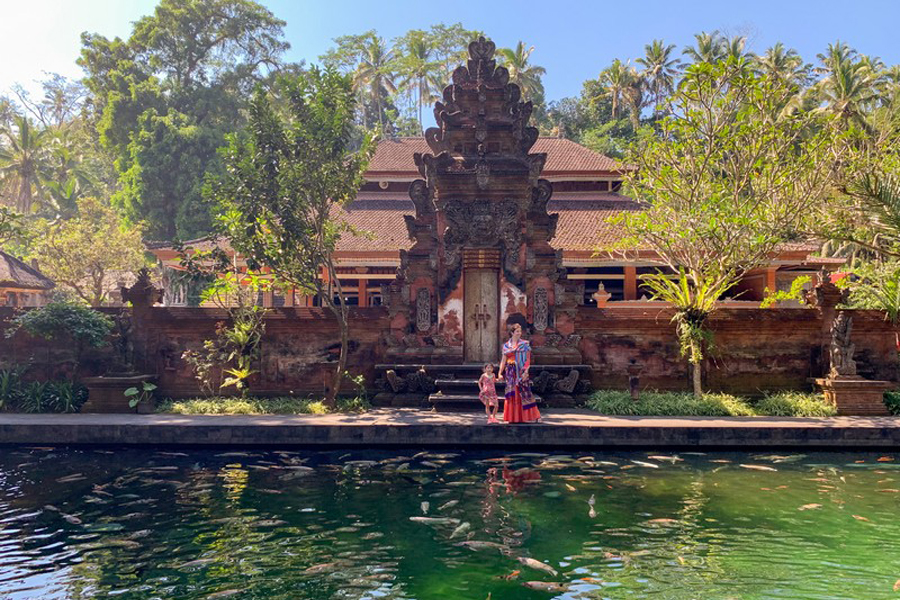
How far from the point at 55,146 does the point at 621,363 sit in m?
48.2

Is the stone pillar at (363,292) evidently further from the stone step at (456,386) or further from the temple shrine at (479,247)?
the stone step at (456,386)

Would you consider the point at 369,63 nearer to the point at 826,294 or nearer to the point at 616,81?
the point at 616,81

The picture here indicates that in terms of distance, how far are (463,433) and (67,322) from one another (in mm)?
9056

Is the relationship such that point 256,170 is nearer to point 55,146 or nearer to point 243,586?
point 243,586

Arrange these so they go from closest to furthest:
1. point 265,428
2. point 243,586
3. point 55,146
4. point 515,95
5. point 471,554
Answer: point 243,586 → point 471,554 → point 265,428 → point 515,95 → point 55,146

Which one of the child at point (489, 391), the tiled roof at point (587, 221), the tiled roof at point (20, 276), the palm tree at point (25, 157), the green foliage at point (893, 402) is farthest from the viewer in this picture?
the palm tree at point (25, 157)

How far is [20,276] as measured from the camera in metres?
31.1

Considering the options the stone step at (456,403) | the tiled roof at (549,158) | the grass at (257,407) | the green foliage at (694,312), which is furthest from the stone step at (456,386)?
the tiled roof at (549,158)

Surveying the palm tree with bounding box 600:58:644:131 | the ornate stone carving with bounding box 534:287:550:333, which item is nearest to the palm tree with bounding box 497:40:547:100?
the palm tree with bounding box 600:58:644:131

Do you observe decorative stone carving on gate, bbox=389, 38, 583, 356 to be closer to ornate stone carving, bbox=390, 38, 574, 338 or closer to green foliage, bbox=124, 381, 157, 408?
ornate stone carving, bbox=390, 38, 574, 338

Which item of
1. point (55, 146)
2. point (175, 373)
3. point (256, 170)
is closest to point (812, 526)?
point (256, 170)

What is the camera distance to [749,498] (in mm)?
8797

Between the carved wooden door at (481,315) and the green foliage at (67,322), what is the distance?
8251mm

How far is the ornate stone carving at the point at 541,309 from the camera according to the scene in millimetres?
15570
